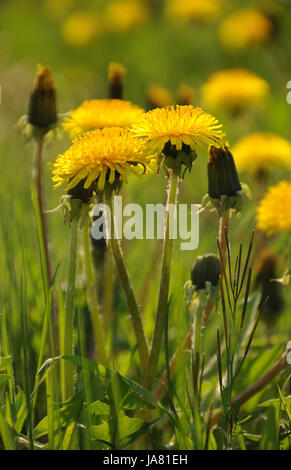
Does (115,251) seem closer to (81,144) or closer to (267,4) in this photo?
(81,144)

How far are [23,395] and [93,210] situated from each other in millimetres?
232

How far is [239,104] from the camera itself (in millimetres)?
2018

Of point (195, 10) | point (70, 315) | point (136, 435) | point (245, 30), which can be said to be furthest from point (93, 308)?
point (195, 10)

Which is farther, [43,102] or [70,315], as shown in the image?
[43,102]

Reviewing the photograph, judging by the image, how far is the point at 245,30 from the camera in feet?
9.32

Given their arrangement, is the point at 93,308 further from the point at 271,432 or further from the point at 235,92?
the point at 235,92

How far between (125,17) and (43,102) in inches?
114

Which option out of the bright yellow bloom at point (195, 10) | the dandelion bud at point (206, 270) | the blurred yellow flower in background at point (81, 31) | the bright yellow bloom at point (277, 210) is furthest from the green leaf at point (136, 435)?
the blurred yellow flower in background at point (81, 31)

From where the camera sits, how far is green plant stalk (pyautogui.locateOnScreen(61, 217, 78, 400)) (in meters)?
0.74

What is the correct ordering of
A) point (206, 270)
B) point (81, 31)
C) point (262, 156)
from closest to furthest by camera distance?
point (206, 270), point (262, 156), point (81, 31)

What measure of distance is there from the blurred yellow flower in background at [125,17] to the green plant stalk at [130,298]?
3.11 metres

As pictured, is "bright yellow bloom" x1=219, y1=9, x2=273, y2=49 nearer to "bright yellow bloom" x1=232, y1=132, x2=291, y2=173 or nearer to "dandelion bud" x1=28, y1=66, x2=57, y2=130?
"bright yellow bloom" x1=232, y1=132, x2=291, y2=173

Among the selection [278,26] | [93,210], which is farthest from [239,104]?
[93,210]

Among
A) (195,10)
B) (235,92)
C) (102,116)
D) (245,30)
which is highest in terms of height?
(195,10)
